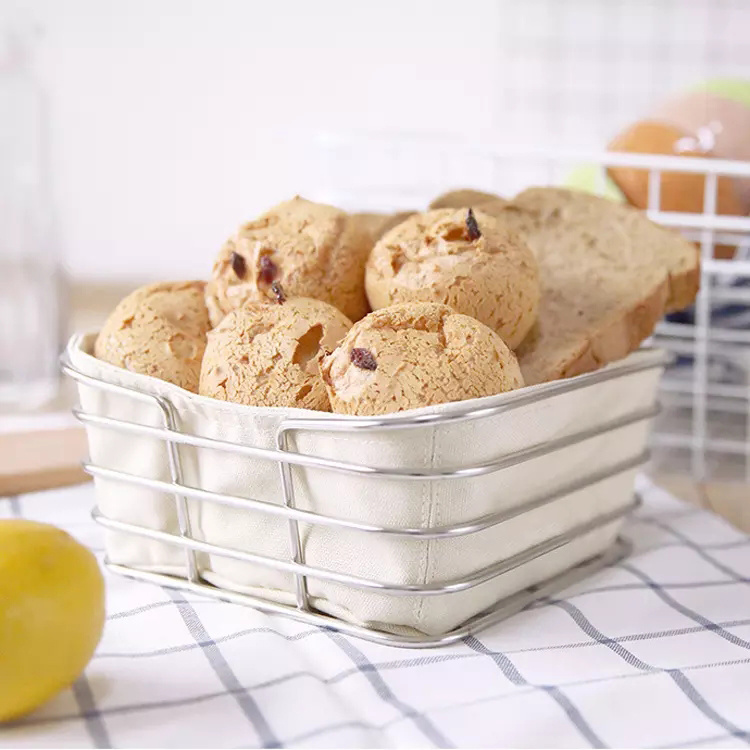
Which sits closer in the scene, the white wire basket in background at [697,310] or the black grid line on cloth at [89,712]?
the black grid line on cloth at [89,712]

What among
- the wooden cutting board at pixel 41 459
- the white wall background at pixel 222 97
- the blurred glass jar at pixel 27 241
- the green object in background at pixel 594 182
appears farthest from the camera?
the white wall background at pixel 222 97

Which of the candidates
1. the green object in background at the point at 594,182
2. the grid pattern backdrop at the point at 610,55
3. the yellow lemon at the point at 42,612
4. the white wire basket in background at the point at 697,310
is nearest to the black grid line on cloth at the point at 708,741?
the yellow lemon at the point at 42,612

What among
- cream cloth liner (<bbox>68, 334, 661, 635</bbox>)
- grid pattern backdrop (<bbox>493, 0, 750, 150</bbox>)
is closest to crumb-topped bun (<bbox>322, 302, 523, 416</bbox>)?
cream cloth liner (<bbox>68, 334, 661, 635</bbox>)

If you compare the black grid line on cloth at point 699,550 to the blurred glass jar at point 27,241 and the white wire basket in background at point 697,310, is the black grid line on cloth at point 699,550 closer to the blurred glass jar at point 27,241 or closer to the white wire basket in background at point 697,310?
the white wire basket in background at point 697,310

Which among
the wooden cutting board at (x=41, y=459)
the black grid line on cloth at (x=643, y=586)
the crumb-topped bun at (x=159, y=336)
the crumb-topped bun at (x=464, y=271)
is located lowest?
the black grid line on cloth at (x=643, y=586)

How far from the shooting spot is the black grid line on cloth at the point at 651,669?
48cm

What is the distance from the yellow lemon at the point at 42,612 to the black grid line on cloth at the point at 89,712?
0.02 meters

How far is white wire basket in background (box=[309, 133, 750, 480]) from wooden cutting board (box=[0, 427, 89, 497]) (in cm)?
27

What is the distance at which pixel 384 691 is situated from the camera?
50 centimetres

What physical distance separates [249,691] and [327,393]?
136 millimetres

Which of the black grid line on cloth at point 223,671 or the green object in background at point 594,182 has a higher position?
the green object in background at point 594,182

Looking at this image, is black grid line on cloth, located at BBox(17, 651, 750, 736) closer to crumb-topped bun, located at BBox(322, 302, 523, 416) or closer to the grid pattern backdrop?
crumb-topped bun, located at BBox(322, 302, 523, 416)

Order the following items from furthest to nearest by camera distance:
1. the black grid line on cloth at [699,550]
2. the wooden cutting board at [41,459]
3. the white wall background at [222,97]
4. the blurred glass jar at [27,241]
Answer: the white wall background at [222,97] → the blurred glass jar at [27,241] → the wooden cutting board at [41,459] → the black grid line on cloth at [699,550]

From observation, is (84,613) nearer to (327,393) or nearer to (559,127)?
(327,393)
